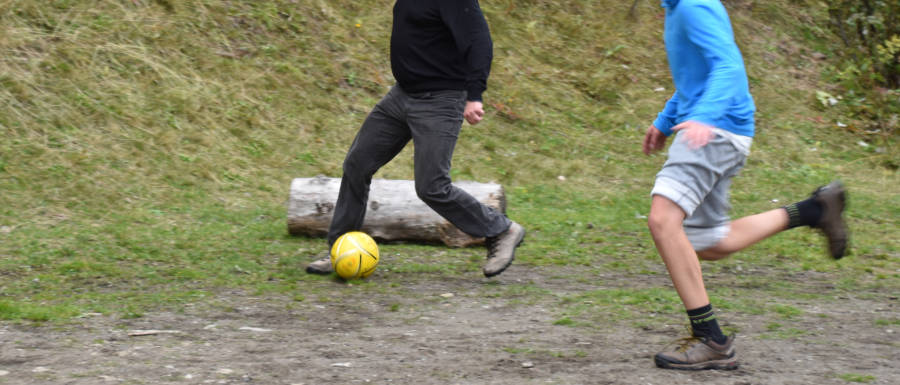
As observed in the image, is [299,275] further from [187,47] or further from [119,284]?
[187,47]

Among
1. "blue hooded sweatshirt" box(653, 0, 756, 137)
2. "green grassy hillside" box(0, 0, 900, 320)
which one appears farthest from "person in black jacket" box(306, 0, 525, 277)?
"blue hooded sweatshirt" box(653, 0, 756, 137)

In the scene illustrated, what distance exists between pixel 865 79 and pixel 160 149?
34.1ft

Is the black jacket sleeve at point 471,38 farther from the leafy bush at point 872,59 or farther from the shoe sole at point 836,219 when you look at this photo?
the leafy bush at point 872,59

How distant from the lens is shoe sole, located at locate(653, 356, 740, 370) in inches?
157

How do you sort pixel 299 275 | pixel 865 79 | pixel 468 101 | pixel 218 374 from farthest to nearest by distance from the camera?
1. pixel 865 79
2. pixel 299 275
3. pixel 468 101
4. pixel 218 374

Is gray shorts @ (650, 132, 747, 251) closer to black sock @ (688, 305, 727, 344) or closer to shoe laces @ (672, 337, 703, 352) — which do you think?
black sock @ (688, 305, 727, 344)

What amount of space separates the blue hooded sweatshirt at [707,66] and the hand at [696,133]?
3cm

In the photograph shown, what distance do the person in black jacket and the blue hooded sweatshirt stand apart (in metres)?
1.47

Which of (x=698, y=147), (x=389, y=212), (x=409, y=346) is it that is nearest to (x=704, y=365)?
(x=698, y=147)

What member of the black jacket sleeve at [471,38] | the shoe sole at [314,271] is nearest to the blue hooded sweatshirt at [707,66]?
the black jacket sleeve at [471,38]

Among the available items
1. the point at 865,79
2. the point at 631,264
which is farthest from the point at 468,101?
the point at 865,79

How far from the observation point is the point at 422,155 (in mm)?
5508

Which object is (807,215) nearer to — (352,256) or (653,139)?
(653,139)

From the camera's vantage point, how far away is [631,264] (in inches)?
271
